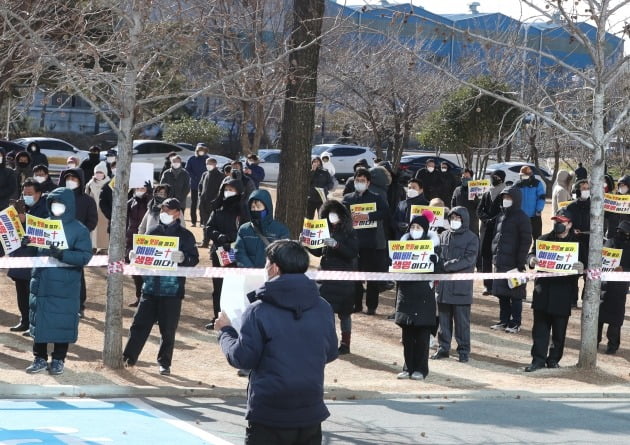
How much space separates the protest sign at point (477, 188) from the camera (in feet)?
61.0

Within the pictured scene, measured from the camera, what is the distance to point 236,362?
6266mm

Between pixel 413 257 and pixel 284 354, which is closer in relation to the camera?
pixel 284 354

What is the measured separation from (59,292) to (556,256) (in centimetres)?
530

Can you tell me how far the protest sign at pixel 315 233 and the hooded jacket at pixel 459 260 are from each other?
133 centimetres

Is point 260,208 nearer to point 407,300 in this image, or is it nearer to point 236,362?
point 407,300

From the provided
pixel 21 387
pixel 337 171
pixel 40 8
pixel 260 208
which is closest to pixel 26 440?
pixel 21 387

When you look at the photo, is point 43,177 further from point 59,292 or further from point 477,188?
point 477,188

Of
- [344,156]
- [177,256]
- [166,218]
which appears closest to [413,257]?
[177,256]

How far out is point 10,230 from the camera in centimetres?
1245

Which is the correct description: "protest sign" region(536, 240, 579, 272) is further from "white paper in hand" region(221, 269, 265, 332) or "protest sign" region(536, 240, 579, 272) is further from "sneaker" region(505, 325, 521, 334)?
"white paper in hand" region(221, 269, 265, 332)

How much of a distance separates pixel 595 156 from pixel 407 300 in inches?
102

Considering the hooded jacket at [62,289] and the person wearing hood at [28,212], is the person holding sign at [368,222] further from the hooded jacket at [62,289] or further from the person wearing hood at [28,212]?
the hooded jacket at [62,289]

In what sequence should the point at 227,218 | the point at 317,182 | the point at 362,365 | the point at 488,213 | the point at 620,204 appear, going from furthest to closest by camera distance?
the point at 317,182
the point at 488,213
the point at 620,204
the point at 227,218
the point at 362,365

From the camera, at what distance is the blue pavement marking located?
890 centimetres
